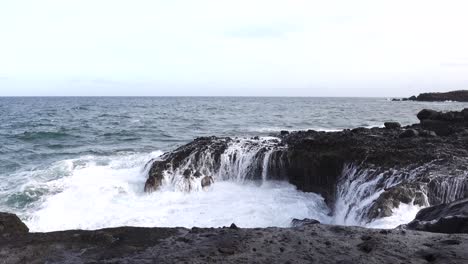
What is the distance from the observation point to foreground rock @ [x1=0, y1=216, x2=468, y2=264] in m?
4.71

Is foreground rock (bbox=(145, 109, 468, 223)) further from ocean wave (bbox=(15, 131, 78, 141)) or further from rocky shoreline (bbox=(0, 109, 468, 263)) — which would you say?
ocean wave (bbox=(15, 131, 78, 141))

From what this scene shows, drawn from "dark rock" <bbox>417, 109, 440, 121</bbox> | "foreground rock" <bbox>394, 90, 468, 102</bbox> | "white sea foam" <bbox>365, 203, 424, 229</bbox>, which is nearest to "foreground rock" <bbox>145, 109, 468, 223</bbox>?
"white sea foam" <bbox>365, 203, 424, 229</bbox>

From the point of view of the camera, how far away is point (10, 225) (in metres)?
6.35

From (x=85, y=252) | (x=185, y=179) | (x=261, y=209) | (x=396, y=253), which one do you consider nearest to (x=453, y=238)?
(x=396, y=253)

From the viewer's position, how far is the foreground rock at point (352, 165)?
33.1 feet

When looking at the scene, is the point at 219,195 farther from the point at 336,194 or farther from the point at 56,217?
the point at 56,217

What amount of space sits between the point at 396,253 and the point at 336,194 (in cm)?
792

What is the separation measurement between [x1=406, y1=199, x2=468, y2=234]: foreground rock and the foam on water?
4.51 metres

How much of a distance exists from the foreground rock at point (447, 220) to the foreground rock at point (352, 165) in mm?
2156

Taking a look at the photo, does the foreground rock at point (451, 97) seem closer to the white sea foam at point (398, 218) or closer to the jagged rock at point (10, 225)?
the white sea foam at point (398, 218)

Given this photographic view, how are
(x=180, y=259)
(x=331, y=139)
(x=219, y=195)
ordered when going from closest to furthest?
(x=180, y=259) < (x=219, y=195) < (x=331, y=139)

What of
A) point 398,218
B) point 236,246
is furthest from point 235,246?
point 398,218

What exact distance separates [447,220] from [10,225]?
20.7 feet

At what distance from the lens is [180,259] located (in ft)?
15.6
